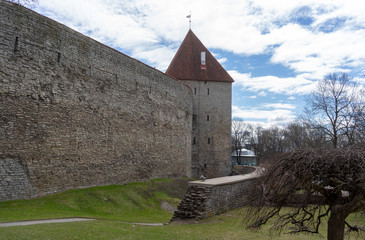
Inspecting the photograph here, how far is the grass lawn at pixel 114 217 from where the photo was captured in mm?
7035

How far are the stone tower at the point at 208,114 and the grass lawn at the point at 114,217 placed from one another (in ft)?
43.4

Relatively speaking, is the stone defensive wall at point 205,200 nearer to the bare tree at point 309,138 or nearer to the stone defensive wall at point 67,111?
the bare tree at point 309,138

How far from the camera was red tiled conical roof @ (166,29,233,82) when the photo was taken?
29328 mm

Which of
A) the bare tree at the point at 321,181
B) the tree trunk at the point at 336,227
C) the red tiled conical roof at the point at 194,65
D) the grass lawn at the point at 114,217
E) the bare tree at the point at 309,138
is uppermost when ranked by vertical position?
the red tiled conical roof at the point at 194,65

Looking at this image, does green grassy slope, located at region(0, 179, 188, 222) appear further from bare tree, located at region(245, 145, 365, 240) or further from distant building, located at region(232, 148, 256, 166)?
distant building, located at region(232, 148, 256, 166)

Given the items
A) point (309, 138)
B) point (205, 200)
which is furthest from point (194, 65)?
point (205, 200)

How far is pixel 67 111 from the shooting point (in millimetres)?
12234

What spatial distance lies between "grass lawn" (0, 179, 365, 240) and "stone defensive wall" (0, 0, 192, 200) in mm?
752

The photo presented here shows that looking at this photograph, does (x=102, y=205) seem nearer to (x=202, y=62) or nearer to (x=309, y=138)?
(x=202, y=62)

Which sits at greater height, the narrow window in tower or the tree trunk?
the narrow window in tower

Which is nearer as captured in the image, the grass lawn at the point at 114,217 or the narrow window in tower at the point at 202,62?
the grass lawn at the point at 114,217

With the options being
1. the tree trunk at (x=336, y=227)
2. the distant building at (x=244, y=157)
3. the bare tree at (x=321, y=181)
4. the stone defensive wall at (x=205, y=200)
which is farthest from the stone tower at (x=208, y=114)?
the distant building at (x=244, y=157)

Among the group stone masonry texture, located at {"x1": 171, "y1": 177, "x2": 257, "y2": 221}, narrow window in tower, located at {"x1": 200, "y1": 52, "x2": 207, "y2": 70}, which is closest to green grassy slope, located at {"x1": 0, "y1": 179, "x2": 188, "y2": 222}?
stone masonry texture, located at {"x1": 171, "y1": 177, "x2": 257, "y2": 221}

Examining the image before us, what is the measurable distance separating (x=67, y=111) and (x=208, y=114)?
18.3 m
